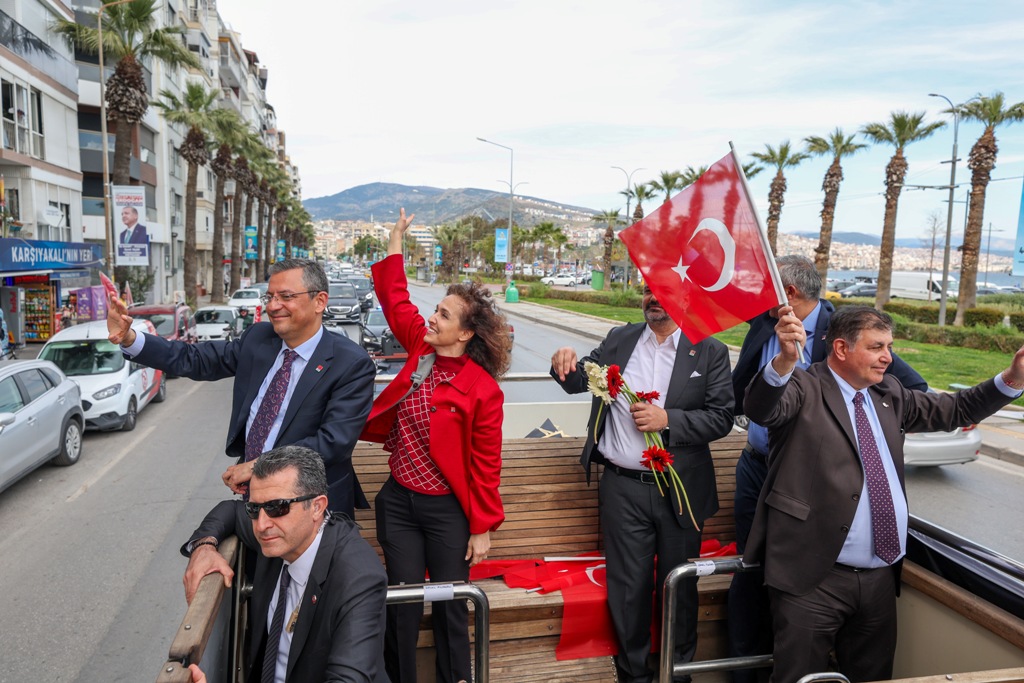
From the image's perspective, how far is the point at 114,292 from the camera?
3613 mm

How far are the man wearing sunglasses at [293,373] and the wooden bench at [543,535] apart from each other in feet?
3.04

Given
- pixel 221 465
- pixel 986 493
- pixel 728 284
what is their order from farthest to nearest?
pixel 221 465
pixel 986 493
pixel 728 284

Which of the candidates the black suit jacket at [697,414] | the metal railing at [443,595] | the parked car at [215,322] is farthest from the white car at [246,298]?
the metal railing at [443,595]

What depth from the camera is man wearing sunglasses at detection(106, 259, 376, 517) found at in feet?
11.3

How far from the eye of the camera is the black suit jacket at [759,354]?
381cm

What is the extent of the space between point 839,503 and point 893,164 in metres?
35.9

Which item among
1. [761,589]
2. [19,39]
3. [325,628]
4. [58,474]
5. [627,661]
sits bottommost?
[58,474]

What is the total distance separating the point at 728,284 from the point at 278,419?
217 centimetres

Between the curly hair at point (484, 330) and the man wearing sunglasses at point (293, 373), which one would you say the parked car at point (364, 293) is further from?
the curly hair at point (484, 330)

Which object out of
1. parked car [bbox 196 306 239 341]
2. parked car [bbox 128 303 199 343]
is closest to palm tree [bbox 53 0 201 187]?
parked car [bbox 196 306 239 341]

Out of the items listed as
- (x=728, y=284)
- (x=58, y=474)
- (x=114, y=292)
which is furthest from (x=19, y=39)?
(x=728, y=284)

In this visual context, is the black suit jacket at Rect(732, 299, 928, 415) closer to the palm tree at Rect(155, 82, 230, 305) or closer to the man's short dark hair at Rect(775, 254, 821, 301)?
the man's short dark hair at Rect(775, 254, 821, 301)

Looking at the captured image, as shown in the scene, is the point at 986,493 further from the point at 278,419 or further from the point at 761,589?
the point at 278,419

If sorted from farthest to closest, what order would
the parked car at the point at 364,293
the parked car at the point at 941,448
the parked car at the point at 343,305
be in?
the parked car at the point at 364,293 < the parked car at the point at 343,305 < the parked car at the point at 941,448
